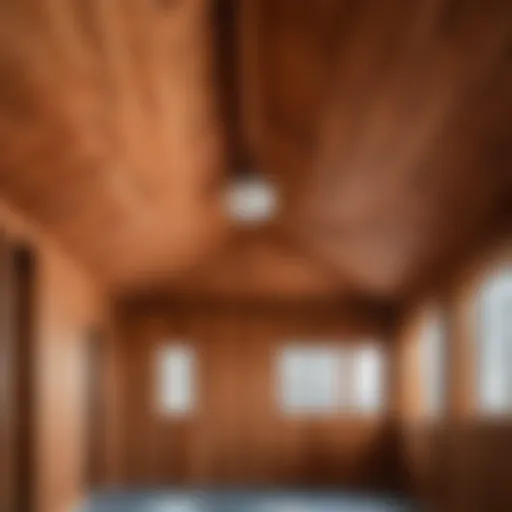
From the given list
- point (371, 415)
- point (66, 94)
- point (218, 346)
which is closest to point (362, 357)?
point (371, 415)

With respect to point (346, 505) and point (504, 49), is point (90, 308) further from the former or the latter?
point (504, 49)

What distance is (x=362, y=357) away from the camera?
995 cm

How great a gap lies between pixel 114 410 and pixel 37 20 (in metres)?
7.27

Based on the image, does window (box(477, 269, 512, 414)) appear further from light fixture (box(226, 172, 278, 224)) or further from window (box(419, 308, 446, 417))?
light fixture (box(226, 172, 278, 224))

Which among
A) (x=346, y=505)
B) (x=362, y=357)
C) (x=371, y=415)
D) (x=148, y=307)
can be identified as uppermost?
(x=148, y=307)

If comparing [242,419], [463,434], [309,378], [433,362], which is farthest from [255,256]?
[463,434]

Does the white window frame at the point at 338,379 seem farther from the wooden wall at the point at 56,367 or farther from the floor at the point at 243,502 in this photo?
the wooden wall at the point at 56,367

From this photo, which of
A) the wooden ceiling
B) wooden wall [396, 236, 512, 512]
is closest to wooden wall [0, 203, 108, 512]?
the wooden ceiling

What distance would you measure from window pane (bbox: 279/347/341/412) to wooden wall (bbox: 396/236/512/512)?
1404 mm

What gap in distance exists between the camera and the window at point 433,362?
735cm

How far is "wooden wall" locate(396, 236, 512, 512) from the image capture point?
554 centimetres

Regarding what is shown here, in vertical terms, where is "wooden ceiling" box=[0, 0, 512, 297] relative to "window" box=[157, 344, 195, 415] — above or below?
above

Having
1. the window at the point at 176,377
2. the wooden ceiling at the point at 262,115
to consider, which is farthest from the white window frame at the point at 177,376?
the wooden ceiling at the point at 262,115

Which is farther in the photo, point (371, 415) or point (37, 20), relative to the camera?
point (371, 415)
